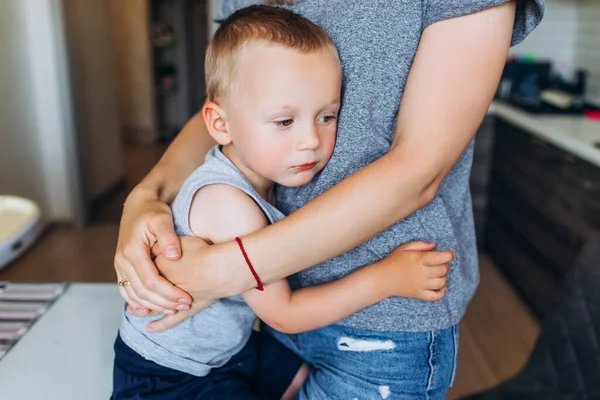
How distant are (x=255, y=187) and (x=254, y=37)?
0.69 feet

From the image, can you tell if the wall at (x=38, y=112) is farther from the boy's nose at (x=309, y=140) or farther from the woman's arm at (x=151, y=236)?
the boy's nose at (x=309, y=140)

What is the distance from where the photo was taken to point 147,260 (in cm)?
80

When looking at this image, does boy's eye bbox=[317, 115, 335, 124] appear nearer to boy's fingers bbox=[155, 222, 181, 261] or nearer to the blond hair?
the blond hair

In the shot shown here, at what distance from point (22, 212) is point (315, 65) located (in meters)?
0.98

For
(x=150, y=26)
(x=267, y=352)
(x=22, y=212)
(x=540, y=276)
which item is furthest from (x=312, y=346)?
(x=150, y=26)

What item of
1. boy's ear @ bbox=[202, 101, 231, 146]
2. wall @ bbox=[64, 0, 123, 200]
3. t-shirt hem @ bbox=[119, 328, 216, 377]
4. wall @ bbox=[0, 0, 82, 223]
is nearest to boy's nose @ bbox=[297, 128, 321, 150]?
boy's ear @ bbox=[202, 101, 231, 146]

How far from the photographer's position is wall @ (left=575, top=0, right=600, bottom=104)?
3.18 meters

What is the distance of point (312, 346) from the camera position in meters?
0.89

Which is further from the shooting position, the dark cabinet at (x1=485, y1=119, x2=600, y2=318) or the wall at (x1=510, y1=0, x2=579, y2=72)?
the wall at (x1=510, y1=0, x2=579, y2=72)

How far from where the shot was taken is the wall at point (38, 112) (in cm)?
351

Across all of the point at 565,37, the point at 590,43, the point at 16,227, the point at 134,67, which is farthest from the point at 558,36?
the point at 134,67

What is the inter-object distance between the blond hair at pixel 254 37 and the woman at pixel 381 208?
0.05 m

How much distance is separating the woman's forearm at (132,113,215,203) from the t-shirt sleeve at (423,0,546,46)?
1.51ft

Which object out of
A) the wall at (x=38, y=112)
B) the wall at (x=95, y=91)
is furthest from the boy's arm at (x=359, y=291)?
the wall at (x=95, y=91)
